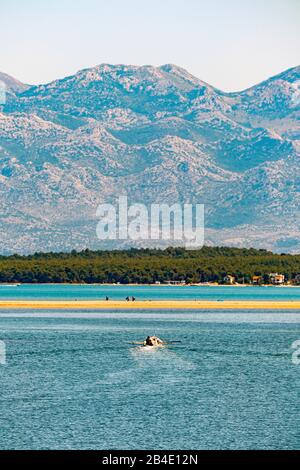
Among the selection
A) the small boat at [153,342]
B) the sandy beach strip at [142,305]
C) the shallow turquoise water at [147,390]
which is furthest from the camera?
the sandy beach strip at [142,305]

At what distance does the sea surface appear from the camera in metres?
61.0

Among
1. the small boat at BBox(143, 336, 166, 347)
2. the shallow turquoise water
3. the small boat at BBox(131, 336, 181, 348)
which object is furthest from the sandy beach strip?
the small boat at BBox(143, 336, 166, 347)

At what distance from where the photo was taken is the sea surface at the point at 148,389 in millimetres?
61000

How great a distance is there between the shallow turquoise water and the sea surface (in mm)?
62

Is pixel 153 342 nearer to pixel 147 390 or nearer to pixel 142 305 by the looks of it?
pixel 147 390

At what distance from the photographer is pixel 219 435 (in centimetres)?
6134

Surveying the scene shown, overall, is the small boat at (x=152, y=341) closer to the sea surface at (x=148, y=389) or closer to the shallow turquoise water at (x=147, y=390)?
the sea surface at (x=148, y=389)

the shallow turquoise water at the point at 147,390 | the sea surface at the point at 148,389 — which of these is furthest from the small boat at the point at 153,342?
the shallow turquoise water at the point at 147,390

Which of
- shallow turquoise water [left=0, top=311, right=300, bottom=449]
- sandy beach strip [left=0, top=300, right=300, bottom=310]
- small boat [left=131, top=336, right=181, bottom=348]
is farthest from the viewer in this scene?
sandy beach strip [left=0, top=300, right=300, bottom=310]

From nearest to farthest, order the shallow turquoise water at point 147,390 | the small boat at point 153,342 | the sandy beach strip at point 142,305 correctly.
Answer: the shallow turquoise water at point 147,390
the small boat at point 153,342
the sandy beach strip at point 142,305

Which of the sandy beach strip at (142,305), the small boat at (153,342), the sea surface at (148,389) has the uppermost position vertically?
the sandy beach strip at (142,305)

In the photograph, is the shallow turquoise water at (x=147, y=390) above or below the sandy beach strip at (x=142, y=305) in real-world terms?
below

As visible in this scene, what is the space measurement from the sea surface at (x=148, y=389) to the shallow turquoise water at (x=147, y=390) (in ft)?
0.20

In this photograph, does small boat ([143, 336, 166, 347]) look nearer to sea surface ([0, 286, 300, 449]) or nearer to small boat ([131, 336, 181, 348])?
small boat ([131, 336, 181, 348])
